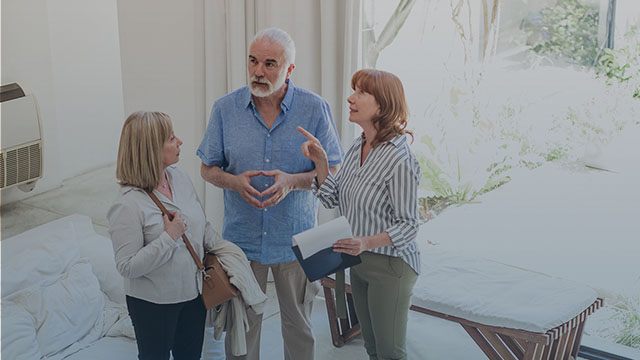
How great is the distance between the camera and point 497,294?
3057 millimetres

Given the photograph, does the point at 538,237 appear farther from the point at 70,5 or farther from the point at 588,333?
the point at 70,5

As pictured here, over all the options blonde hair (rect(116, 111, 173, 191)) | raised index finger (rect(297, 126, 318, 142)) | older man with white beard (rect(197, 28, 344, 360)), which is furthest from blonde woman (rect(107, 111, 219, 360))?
raised index finger (rect(297, 126, 318, 142))

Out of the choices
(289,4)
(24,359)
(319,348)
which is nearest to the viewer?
(24,359)

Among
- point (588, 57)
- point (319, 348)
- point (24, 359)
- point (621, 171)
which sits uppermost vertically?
point (588, 57)

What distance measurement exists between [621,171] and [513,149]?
0.50 meters

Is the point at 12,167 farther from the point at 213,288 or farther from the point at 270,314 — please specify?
the point at 213,288

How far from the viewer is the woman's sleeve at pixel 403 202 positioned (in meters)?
2.26

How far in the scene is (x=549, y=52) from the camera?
3303mm

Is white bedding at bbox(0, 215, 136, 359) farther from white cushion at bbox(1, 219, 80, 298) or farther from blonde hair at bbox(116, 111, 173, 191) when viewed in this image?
blonde hair at bbox(116, 111, 173, 191)

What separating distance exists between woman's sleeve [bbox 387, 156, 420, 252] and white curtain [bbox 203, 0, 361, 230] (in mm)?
1467

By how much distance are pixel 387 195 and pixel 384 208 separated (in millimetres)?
46

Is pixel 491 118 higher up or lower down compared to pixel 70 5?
lower down

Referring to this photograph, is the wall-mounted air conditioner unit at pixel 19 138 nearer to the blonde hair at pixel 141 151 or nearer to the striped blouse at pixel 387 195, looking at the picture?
the blonde hair at pixel 141 151

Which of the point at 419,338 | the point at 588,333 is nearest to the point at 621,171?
the point at 588,333
